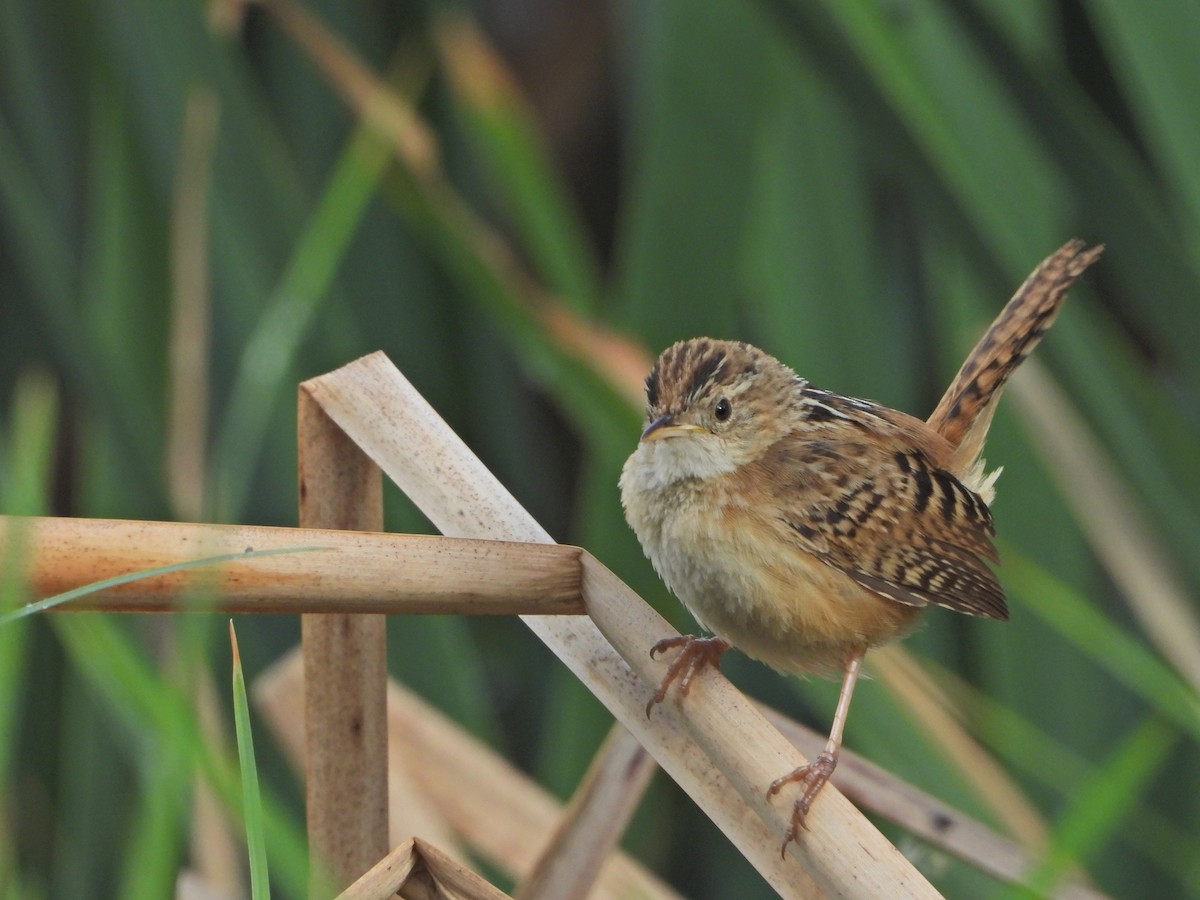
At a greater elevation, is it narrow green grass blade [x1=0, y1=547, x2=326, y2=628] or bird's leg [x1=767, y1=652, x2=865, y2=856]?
narrow green grass blade [x1=0, y1=547, x2=326, y2=628]

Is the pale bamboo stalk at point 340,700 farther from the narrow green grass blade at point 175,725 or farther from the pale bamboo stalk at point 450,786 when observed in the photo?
the pale bamboo stalk at point 450,786

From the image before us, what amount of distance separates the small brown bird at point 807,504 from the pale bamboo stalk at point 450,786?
577mm

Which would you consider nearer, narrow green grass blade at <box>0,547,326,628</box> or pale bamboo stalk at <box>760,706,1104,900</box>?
narrow green grass blade at <box>0,547,326,628</box>

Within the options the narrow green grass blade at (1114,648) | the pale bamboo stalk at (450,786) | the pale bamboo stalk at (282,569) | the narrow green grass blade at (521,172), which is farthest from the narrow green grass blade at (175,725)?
the narrow green grass blade at (521,172)

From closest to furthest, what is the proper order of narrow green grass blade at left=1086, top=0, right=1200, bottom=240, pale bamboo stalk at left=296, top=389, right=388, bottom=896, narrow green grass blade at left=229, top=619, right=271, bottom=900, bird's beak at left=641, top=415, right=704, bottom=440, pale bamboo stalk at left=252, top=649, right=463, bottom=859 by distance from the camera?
narrow green grass blade at left=229, top=619, right=271, bottom=900 → pale bamboo stalk at left=296, top=389, right=388, bottom=896 → bird's beak at left=641, top=415, right=704, bottom=440 → narrow green grass blade at left=1086, top=0, right=1200, bottom=240 → pale bamboo stalk at left=252, top=649, right=463, bottom=859

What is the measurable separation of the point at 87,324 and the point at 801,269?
52.7 inches

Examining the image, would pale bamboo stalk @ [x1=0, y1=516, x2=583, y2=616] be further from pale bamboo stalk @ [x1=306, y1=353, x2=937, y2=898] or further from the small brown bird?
the small brown bird

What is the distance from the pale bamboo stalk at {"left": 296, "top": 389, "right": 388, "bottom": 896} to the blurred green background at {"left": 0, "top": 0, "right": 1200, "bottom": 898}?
0.29 meters

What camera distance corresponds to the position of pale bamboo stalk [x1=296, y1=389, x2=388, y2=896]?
159 centimetres

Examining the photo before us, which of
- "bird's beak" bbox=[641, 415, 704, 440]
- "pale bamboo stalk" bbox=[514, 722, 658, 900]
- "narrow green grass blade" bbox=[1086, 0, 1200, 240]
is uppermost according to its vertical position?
"narrow green grass blade" bbox=[1086, 0, 1200, 240]

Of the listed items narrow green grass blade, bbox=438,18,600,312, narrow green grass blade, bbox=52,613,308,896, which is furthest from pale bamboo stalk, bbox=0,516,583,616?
narrow green grass blade, bbox=438,18,600,312

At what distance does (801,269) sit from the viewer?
264 cm

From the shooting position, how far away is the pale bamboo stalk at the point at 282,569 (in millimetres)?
1180

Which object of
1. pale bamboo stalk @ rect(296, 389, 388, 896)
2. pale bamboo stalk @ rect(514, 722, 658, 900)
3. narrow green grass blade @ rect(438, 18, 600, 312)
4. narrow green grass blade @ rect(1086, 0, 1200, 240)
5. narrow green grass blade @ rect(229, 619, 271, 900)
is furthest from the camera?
narrow green grass blade @ rect(438, 18, 600, 312)
